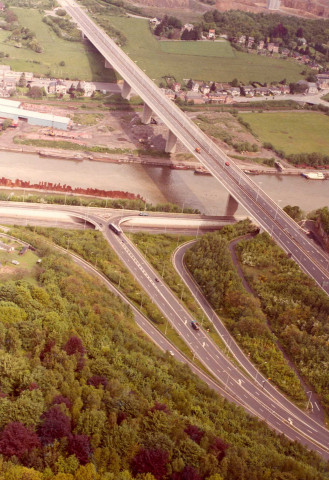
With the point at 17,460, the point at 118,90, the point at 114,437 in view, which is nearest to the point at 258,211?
the point at 114,437

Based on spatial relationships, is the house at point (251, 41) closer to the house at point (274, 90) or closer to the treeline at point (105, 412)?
the house at point (274, 90)

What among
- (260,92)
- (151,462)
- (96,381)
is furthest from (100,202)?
(260,92)

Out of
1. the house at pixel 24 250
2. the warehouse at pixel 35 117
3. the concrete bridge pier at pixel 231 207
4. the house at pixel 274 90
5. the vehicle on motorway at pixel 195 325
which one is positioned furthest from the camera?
the house at pixel 274 90

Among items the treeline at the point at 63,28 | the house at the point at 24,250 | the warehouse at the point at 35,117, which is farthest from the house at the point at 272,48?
the house at the point at 24,250

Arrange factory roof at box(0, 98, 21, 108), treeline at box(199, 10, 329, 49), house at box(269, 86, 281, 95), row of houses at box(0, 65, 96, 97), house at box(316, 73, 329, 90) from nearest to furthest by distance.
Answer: factory roof at box(0, 98, 21, 108) < row of houses at box(0, 65, 96, 97) < house at box(269, 86, 281, 95) < house at box(316, 73, 329, 90) < treeline at box(199, 10, 329, 49)

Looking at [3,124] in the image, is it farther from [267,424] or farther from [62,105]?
[267,424]

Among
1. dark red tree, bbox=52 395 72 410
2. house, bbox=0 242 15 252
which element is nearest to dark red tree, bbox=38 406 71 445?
dark red tree, bbox=52 395 72 410

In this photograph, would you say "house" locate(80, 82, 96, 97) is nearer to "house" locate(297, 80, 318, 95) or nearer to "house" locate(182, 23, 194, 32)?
"house" locate(297, 80, 318, 95)
